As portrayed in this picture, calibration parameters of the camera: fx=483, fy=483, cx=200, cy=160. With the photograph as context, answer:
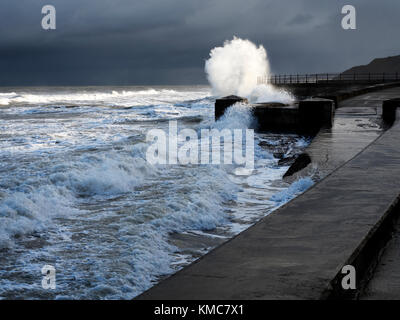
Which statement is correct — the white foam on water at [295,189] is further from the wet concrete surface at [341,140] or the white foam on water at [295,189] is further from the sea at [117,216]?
the wet concrete surface at [341,140]

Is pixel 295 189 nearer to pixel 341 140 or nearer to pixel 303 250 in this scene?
pixel 341 140

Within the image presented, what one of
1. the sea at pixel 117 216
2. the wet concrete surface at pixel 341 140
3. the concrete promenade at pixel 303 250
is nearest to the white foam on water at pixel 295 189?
the sea at pixel 117 216

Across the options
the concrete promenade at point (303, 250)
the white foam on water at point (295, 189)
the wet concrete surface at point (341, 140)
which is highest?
the wet concrete surface at point (341, 140)

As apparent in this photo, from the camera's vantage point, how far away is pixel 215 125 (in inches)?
645

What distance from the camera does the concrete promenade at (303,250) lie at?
7.41 ft

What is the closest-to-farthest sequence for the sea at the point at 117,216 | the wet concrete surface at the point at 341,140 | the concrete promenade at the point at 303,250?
the concrete promenade at the point at 303,250, the sea at the point at 117,216, the wet concrete surface at the point at 341,140

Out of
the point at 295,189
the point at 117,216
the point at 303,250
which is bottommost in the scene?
the point at 117,216

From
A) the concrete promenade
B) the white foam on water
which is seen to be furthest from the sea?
the concrete promenade

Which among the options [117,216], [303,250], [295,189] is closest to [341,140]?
[295,189]

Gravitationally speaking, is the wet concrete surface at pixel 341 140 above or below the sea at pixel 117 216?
above

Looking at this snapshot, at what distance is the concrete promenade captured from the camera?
2.26 metres

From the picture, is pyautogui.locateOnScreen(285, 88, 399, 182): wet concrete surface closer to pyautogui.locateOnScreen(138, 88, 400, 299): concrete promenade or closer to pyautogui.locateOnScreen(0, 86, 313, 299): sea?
pyautogui.locateOnScreen(0, 86, 313, 299): sea

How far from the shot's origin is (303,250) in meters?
2.82

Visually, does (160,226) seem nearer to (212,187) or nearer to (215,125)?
(212,187)
